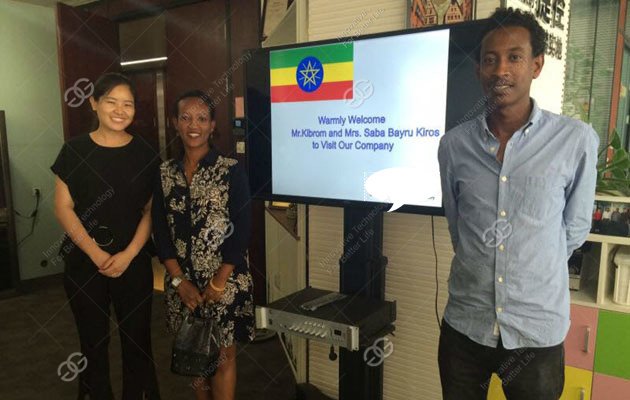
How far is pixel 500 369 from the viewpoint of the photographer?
127 centimetres

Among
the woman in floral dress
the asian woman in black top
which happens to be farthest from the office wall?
the woman in floral dress

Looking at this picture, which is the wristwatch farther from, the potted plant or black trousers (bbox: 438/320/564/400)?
the potted plant

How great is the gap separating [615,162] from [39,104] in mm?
4327

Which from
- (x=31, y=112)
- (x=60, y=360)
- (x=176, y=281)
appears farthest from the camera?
(x=31, y=112)

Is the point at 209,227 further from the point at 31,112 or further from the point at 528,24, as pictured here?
the point at 31,112

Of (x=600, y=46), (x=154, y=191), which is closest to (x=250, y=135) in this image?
(x=154, y=191)

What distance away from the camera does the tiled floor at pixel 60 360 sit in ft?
8.29

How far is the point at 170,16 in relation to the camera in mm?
3777

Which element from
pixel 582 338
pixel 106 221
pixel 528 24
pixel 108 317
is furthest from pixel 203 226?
pixel 582 338

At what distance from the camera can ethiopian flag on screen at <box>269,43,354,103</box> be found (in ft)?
5.86

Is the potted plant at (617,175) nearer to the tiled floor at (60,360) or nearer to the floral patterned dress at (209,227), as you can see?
the floral patterned dress at (209,227)

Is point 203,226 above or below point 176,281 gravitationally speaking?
above

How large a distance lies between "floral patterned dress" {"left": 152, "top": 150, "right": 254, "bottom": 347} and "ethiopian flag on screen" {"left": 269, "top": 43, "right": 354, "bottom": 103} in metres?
0.38

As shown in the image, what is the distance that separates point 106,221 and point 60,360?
4.76 ft
